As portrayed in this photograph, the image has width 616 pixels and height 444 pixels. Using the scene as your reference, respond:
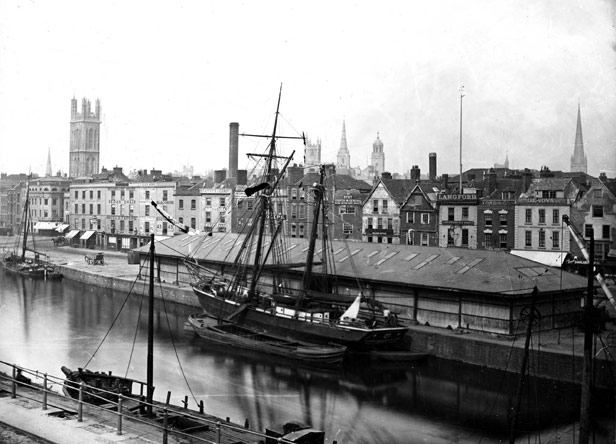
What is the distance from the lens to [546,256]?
4906 cm

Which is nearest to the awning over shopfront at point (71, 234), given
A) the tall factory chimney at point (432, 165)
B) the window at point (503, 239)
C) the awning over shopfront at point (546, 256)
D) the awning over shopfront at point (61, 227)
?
the awning over shopfront at point (61, 227)

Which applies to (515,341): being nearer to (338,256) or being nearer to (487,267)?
(487,267)

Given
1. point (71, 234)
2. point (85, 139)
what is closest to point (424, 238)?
point (71, 234)

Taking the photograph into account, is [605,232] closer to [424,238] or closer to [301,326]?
[424,238]

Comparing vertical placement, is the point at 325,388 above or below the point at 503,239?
below

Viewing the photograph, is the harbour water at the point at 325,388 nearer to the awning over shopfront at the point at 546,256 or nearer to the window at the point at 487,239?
the awning over shopfront at the point at 546,256

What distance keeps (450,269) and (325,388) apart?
11.3 m

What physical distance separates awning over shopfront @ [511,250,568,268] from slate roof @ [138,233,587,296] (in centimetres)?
1010

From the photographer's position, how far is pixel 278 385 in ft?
102

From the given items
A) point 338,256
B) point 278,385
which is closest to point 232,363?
point 278,385

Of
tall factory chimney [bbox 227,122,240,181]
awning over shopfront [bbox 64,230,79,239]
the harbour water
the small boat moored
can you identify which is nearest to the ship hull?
the small boat moored

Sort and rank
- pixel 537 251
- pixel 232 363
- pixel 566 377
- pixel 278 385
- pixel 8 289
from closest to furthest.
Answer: pixel 566 377 → pixel 278 385 → pixel 232 363 → pixel 537 251 → pixel 8 289

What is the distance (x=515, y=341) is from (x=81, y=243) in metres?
68.5

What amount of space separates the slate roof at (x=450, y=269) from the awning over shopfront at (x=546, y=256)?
10.1 m
